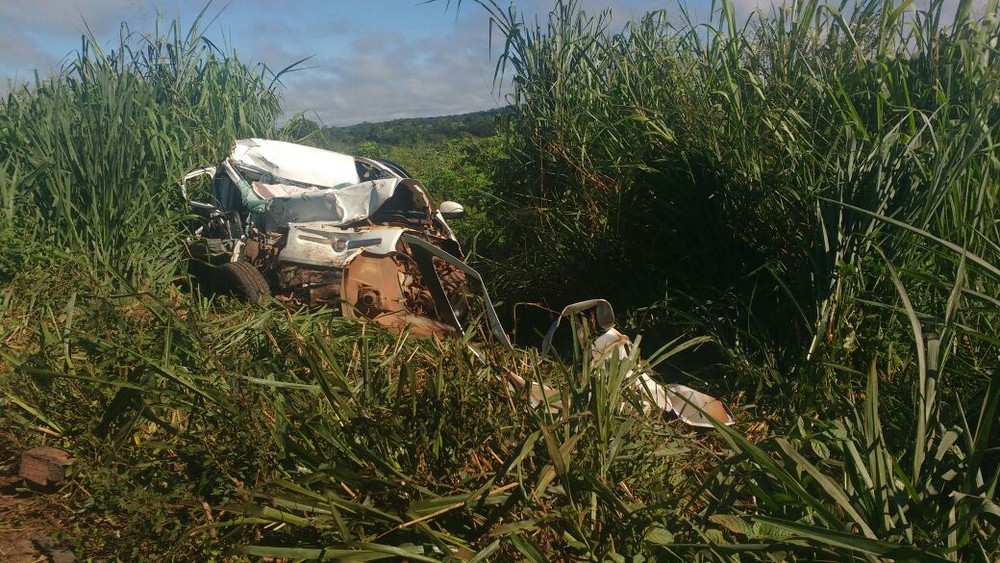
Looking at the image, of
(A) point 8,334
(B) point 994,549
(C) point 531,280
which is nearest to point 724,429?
(B) point 994,549

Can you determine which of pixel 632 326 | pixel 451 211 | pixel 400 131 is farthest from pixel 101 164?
pixel 400 131

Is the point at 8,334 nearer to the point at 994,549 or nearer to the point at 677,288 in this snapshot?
the point at 677,288

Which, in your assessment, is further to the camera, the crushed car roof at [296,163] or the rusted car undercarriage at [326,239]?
the crushed car roof at [296,163]

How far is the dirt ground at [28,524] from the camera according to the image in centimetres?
326

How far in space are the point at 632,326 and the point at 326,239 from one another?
227cm

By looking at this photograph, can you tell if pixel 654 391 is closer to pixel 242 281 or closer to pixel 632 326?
pixel 632 326

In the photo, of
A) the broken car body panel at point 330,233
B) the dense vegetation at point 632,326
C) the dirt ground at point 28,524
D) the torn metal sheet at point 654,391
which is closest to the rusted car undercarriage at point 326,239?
the broken car body panel at point 330,233

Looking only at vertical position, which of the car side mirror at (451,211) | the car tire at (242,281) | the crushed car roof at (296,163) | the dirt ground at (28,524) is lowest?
the dirt ground at (28,524)

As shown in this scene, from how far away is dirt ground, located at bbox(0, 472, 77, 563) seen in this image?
3264 millimetres

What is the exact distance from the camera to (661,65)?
5.91m

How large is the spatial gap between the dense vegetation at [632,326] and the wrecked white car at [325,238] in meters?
0.34

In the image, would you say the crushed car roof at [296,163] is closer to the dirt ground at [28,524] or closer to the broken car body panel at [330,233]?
the broken car body panel at [330,233]

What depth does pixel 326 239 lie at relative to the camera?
6.06 metres

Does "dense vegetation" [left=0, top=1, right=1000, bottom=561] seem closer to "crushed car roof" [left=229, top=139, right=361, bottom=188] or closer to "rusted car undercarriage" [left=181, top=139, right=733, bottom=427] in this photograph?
"rusted car undercarriage" [left=181, top=139, right=733, bottom=427]
